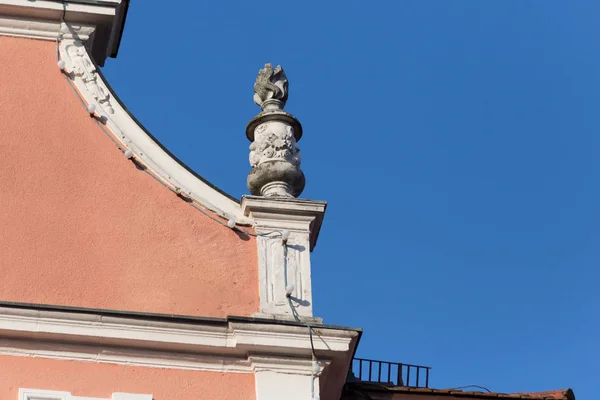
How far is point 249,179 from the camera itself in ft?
42.4

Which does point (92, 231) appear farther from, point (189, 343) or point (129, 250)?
point (189, 343)

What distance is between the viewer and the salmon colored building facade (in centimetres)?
1184

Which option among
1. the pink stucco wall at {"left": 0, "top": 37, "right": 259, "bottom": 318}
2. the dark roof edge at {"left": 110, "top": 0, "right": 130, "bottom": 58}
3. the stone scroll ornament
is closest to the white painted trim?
the pink stucco wall at {"left": 0, "top": 37, "right": 259, "bottom": 318}

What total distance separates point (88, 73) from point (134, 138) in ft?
2.34

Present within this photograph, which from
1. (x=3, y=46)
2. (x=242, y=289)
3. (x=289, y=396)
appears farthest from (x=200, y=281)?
(x=3, y=46)

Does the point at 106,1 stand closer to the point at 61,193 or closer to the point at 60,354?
the point at 61,193

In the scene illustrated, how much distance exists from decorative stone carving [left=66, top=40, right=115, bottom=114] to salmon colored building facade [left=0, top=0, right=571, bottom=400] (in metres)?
0.01

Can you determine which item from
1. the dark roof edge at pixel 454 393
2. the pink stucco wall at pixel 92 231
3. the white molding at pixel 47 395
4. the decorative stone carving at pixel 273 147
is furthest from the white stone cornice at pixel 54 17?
the dark roof edge at pixel 454 393

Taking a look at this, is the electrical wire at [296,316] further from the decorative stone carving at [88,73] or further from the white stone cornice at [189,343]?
the decorative stone carving at [88,73]

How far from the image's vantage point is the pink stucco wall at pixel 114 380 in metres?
11.6

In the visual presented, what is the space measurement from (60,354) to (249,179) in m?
2.12

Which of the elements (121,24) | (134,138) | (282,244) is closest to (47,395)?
(282,244)

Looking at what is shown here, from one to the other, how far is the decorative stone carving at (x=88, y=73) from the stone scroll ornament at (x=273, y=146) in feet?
3.75

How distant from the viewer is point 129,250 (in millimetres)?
12422
